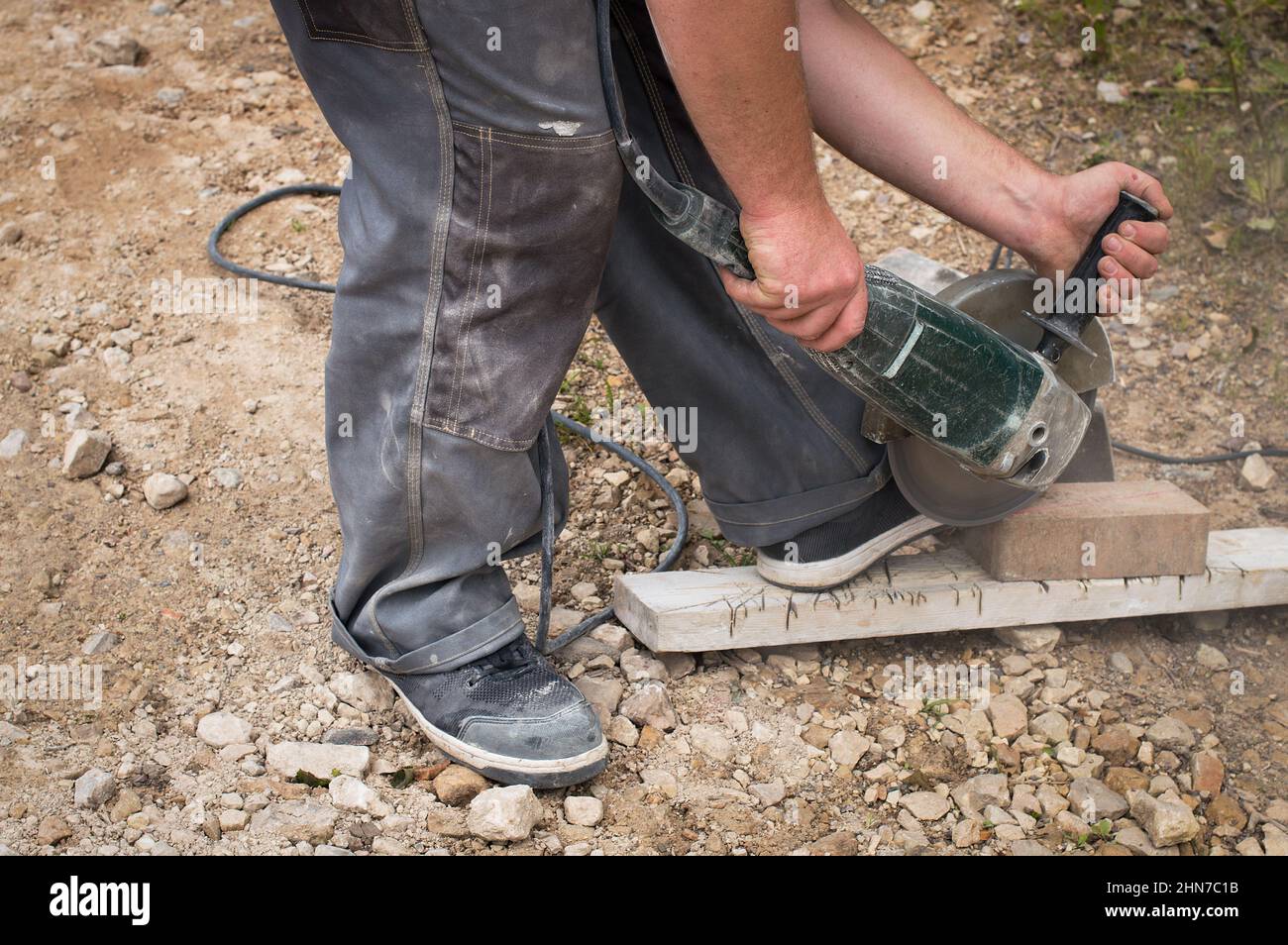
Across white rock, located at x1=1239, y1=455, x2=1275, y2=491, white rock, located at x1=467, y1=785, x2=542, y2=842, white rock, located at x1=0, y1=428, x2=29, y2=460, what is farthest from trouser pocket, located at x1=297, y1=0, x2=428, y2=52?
white rock, located at x1=1239, y1=455, x2=1275, y2=491

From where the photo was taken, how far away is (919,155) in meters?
1.98

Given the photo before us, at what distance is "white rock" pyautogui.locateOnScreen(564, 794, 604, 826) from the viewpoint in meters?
1.81

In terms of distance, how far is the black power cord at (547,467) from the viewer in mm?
1917

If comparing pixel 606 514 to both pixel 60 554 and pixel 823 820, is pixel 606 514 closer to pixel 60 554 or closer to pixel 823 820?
pixel 823 820

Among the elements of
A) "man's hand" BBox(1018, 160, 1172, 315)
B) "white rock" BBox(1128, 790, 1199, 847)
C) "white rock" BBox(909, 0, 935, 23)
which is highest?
"man's hand" BBox(1018, 160, 1172, 315)

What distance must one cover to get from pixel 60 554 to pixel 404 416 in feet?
3.19

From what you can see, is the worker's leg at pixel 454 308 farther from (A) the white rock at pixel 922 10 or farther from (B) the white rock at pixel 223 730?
(A) the white rock at pixel 922 10

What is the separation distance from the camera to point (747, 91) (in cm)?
137

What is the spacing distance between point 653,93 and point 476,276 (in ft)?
1.44

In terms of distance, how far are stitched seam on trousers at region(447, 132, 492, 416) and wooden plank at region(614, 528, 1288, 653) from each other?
0.60 meters

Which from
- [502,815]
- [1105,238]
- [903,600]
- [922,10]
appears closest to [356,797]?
[502,815]

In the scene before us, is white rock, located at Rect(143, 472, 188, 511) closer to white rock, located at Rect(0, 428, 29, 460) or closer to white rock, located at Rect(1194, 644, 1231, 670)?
white rock, located at Rect(0, 428, 29, 460)

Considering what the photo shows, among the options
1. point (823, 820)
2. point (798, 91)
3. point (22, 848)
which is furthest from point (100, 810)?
point (798, 91)

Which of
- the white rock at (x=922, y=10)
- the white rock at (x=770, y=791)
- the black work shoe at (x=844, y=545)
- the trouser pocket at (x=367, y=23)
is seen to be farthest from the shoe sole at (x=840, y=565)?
the white rock at (x=922, y=10)
